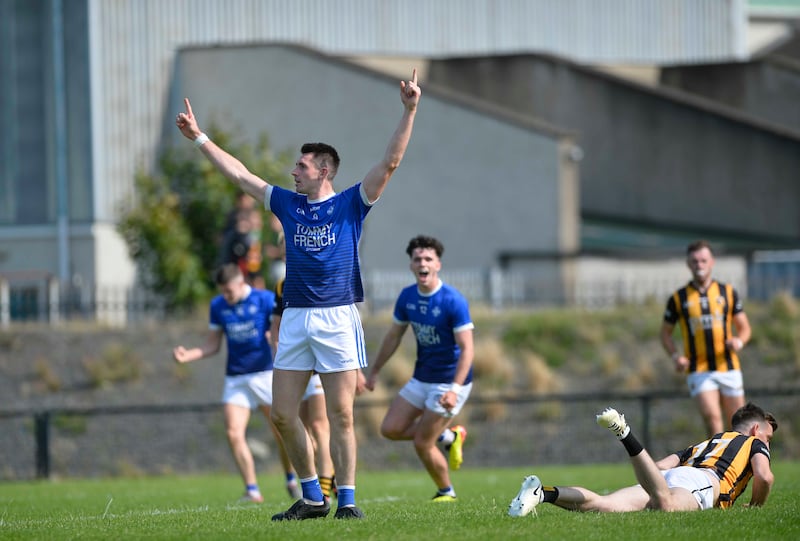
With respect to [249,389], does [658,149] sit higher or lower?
higher

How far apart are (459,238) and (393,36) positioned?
27.6 feet

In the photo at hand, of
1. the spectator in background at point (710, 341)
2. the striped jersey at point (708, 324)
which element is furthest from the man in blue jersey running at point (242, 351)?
the striped jersey at point (708, 324)

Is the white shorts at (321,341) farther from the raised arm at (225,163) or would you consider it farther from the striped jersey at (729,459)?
the striped jersey at (729,459)

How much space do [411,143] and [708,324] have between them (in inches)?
706

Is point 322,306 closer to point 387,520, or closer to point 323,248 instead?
point 323,248

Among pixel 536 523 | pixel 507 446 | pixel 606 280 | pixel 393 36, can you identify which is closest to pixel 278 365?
pixel 536 523

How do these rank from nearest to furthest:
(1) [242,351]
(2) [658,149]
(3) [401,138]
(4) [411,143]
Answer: (3) [401,138], (1) [242,351], (4) [411,143], (2) [658,149]

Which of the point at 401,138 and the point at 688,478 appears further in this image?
the point at 688,478

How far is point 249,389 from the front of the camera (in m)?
14.1

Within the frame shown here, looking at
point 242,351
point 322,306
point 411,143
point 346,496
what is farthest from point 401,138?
point 411,143

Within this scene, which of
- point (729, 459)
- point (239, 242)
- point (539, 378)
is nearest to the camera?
point (729, 459)

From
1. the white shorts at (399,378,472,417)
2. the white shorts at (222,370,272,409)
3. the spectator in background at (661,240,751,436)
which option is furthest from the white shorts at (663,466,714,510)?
the white shorts at (222,370,272,409)

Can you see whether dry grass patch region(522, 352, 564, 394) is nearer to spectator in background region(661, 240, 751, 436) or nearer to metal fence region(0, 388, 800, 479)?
metal fence region(0, 388, 800, 479)

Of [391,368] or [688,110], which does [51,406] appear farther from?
[688,110]
